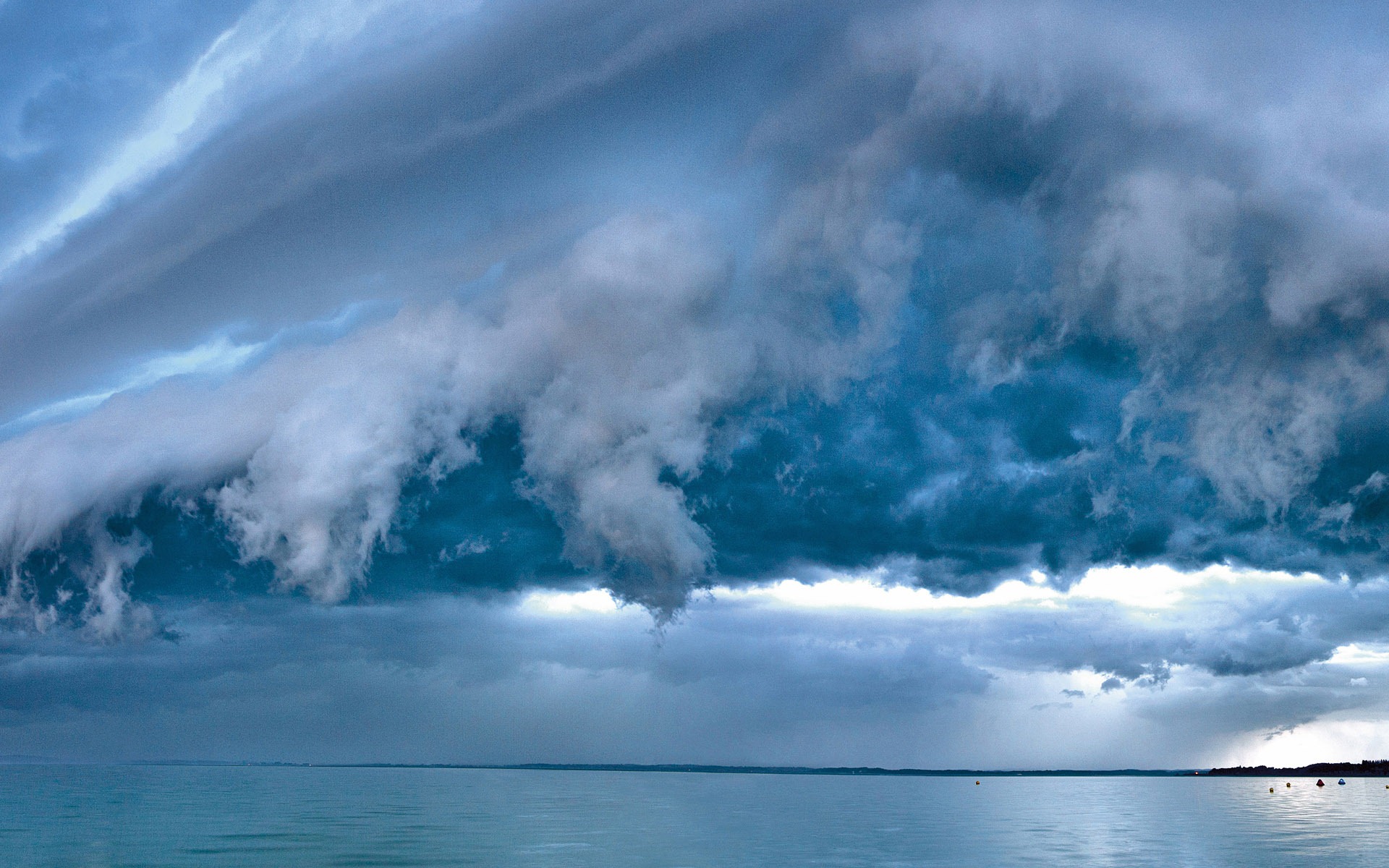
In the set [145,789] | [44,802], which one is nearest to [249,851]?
[44,802]

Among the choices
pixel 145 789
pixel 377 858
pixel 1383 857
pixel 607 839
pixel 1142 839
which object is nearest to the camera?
pixel 377 858

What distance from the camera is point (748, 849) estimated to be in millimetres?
75812

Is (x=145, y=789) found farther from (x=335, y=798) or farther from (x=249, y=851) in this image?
(x=249, y=851)

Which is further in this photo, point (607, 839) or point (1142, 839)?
point (1142, 839)

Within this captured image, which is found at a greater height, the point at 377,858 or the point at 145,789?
the point at 377,858

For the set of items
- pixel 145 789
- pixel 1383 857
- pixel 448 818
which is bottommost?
pixel 145 789

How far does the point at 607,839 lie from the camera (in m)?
83.4

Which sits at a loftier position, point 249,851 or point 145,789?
point 249,851

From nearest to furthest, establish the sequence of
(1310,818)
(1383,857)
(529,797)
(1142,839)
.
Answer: (1383,857)
(1142,839)
(1310,818)
(529,797)

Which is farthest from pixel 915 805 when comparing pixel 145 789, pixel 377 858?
pixel 145 789

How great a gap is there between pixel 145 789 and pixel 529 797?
76.5 m

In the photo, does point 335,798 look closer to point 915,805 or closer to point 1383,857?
point 915,805

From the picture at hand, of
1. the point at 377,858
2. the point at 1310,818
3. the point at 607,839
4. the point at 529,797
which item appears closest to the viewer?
the point at 377,858

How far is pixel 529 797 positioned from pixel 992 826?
296 feet
